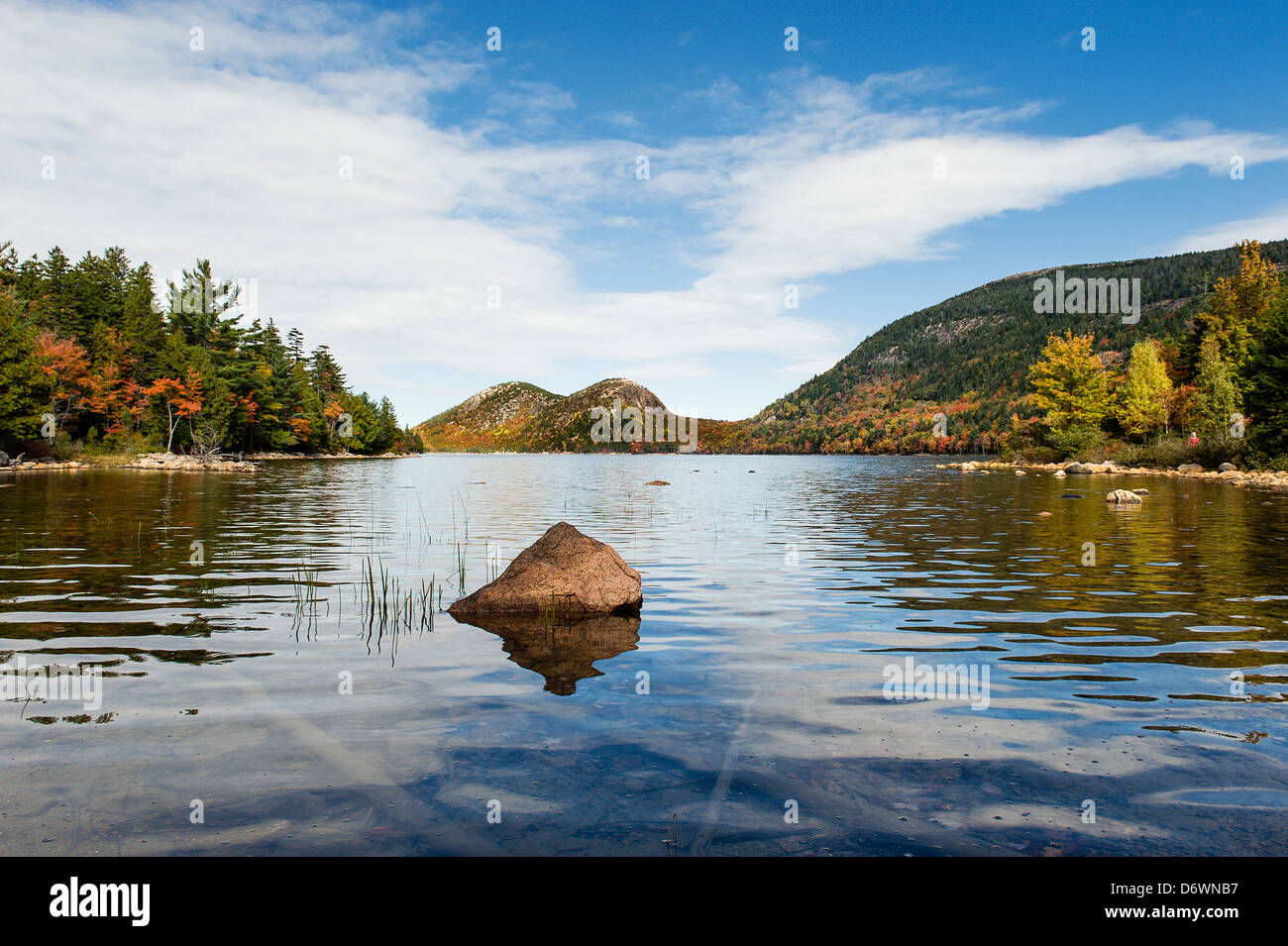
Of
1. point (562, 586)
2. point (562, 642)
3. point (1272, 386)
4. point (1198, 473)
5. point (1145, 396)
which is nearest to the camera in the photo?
point (562, 642)

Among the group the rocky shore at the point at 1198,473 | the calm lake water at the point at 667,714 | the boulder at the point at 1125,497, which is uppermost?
the rocky shore at the point at 1198,473

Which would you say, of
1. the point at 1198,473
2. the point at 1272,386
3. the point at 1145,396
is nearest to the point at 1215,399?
the point at 1198,473

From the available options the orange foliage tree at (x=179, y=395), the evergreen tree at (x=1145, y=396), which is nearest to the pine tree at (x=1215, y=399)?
the evergreen tree at (x=1145, y=396)

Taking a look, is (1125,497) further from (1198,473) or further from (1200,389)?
(1200,389)

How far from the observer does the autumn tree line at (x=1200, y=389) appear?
5150 centimetres

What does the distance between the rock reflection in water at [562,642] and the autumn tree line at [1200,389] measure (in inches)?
2287

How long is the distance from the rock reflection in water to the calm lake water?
7 cm

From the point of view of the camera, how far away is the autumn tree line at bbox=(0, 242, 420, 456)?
64562mm

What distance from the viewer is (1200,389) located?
72688mm

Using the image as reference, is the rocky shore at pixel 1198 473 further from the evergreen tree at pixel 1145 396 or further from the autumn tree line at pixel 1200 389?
the evergreen tree at pixel 1145 396

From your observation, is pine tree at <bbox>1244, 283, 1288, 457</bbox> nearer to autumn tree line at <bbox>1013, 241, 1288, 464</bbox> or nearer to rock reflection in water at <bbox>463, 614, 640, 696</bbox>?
autumn tree line at <bbox>1013, 241, 1288, 464</bbox>

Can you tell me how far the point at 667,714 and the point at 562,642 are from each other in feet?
11.5
